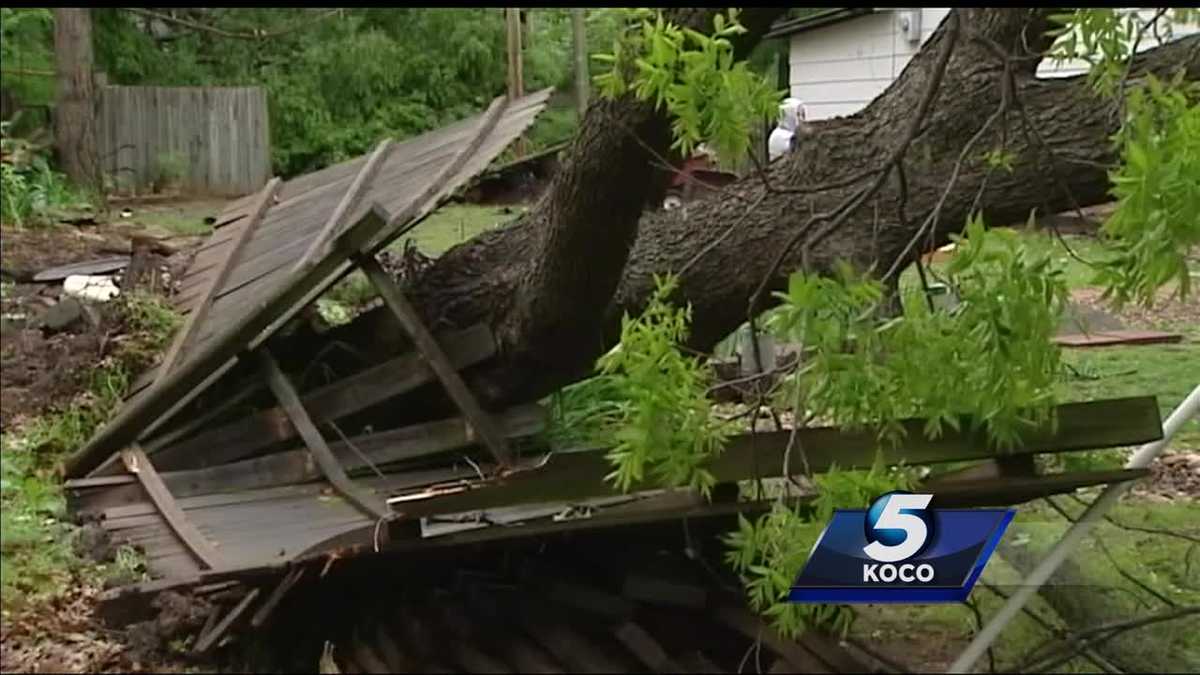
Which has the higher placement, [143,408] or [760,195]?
[760,195]

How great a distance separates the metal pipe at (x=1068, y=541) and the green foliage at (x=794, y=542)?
0.10 metres

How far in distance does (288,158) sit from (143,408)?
0.40 meters

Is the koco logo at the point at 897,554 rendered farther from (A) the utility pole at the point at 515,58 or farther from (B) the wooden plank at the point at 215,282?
(B) the wooden plank at the point at 215,282

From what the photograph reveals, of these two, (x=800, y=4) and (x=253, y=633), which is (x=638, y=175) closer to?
(x=800, y=4)

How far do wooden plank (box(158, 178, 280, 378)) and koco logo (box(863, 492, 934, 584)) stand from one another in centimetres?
114

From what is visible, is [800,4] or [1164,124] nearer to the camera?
[1164,124]

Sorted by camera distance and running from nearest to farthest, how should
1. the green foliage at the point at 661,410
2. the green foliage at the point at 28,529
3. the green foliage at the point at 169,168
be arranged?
the green foliage at the point at 661,410
the green foliage at the point at 28,529
the green foliage at the point at 169,168

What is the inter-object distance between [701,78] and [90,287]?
1454 mm

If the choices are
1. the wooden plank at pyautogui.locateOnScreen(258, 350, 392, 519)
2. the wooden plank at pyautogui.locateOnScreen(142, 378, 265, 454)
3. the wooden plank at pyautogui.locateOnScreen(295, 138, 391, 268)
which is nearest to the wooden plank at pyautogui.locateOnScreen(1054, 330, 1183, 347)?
the wooden plank at pyautogui.locateOnScreen(258, 350, 392, 519)

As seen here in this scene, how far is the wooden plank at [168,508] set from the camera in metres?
1.27

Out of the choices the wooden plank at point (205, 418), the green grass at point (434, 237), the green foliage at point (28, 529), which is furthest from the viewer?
the green grass at point (434, 237)

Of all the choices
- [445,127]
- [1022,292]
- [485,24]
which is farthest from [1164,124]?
[445,127]

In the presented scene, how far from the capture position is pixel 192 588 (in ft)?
3.90

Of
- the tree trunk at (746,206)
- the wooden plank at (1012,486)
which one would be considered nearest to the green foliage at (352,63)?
the tree trunk at (746,206)
